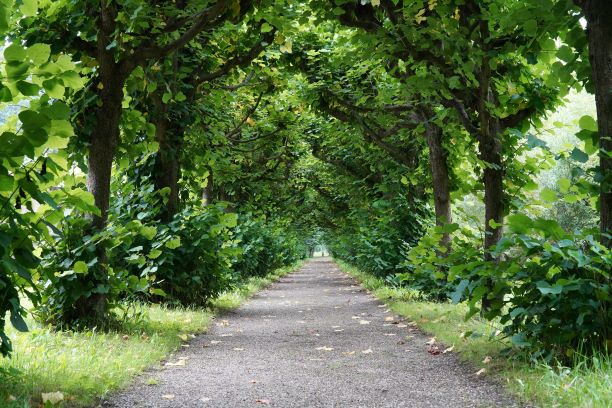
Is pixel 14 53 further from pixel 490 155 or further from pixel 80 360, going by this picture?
pixel 490 155

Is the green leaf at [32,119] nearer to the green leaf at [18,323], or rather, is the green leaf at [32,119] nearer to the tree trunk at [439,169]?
the green leaf at [18,323]

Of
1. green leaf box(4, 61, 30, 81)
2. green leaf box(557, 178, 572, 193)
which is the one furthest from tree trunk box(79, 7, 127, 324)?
green leaf box(557, 178, 572, 193)

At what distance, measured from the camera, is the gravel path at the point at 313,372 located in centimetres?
428

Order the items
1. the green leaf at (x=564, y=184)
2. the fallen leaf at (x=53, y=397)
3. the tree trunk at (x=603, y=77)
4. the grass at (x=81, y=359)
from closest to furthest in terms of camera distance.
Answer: the fallen leaf at (x=53, y=397), the grass at (x=81, y=359), the tree trunk at (x=603, y=77), the green leaf at (x=564, y=184)

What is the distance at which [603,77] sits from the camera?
14.5 feet

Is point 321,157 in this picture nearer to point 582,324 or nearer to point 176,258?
point 176,258

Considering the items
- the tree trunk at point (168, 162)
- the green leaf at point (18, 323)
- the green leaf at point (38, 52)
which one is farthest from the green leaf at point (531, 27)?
the tree trunk at point (168, 162)

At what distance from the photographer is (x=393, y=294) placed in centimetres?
1285

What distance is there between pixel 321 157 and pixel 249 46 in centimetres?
1098

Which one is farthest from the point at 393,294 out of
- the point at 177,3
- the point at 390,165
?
the point at 177,3

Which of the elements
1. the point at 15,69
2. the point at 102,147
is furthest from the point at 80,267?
the point at 15,69

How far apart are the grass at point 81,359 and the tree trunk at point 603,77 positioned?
Answer: 13.0 feet

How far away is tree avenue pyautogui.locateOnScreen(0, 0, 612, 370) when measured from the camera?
3.84 m

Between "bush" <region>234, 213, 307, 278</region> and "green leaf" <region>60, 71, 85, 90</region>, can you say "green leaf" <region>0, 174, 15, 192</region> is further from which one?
"bush" <region>234, 213, 307, 278</region>
